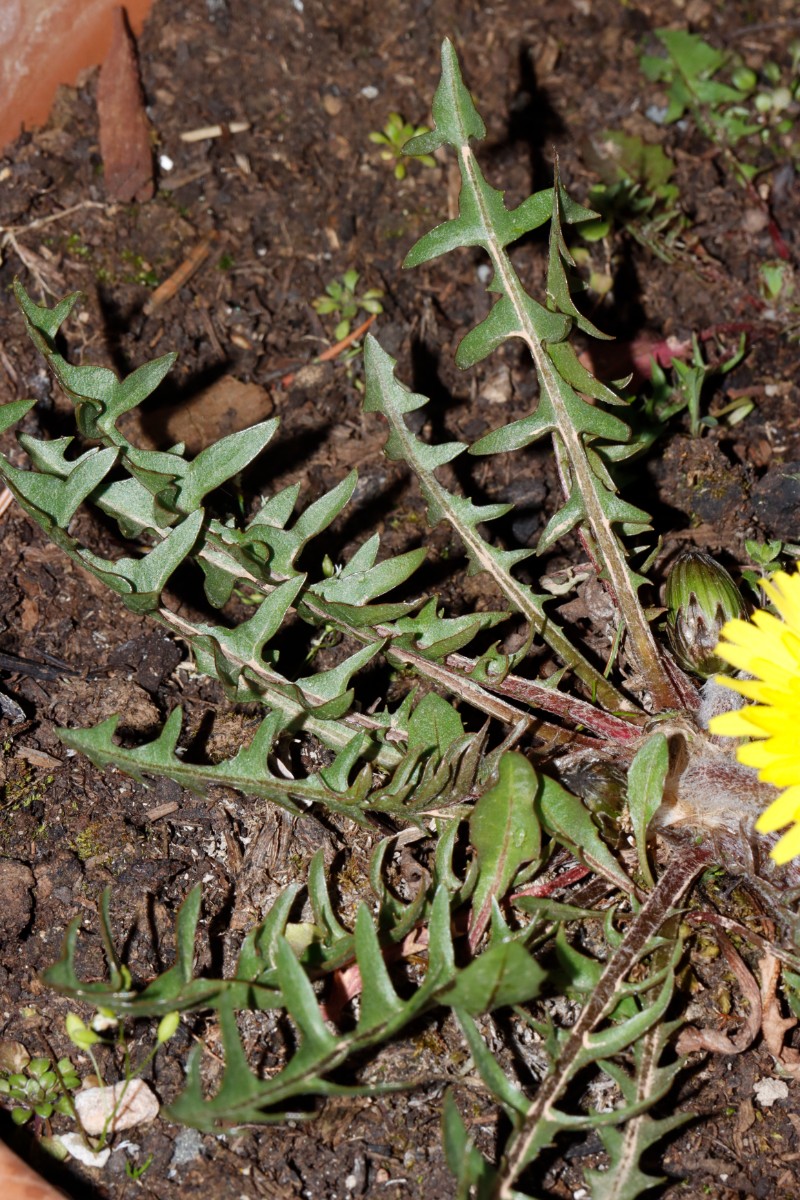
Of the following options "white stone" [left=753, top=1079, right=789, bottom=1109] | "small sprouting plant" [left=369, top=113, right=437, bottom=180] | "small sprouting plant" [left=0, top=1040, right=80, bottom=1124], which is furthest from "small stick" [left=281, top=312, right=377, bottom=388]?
"white stone" [left=753, top=1079, right=789, bottom=1109]

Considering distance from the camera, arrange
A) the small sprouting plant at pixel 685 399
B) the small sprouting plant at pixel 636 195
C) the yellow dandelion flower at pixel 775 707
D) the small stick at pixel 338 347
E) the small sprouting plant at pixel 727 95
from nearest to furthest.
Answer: the yellow dandelion flower at pixel 775 707 < the small sprouting plant at pixel 685 399 < the small stick at pixel 338 347 < the small sprouting plant at pixel 636 195 < the small sprouting plant at pixel 727 95

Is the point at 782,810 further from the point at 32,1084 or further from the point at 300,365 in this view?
the point at 300,365

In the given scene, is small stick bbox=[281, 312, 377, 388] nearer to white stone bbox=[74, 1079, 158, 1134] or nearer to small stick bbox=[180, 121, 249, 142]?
small stick bbox=[180, 121, 249, 142]

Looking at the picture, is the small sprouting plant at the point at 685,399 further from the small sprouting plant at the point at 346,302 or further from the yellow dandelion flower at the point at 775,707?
the yellow dandelion flower at the point at 775,707

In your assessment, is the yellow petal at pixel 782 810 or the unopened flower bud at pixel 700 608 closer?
the yellow petal at pixel 782 810

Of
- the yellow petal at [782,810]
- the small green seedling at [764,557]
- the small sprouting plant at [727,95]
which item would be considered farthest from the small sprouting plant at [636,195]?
the yellow petal at [782,810]

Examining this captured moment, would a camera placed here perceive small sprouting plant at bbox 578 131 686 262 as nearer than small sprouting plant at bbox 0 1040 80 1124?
No

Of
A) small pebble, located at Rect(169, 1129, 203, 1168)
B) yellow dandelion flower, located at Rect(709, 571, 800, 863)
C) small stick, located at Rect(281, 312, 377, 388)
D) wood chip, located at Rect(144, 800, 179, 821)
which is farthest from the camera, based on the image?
small stick, located at Rect(281, 312, 377, 388)
